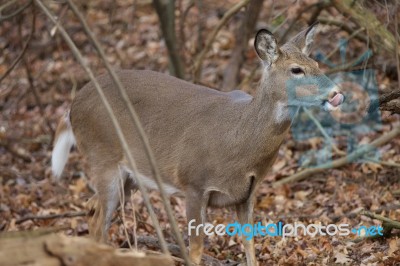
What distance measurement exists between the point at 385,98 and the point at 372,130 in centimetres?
415

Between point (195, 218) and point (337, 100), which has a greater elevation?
point (337, 100)

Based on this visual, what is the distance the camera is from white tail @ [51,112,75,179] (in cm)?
755

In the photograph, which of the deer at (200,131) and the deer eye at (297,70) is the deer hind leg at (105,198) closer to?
the deer at (200,131)

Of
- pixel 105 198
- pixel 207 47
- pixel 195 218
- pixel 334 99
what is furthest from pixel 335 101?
pixel 207 47

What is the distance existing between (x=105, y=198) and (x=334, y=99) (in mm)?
2272

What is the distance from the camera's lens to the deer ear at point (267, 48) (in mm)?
6195

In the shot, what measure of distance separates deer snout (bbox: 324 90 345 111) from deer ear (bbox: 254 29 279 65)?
1.88 ft

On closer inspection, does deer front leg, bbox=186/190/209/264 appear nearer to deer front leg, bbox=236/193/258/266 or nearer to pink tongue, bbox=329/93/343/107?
deer front leg, bbox=236/193/258/266

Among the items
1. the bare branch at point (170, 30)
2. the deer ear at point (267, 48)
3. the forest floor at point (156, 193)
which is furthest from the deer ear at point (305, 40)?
the bare branch at point (170, 30)

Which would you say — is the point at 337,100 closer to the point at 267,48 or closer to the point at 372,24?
the point at 267,48

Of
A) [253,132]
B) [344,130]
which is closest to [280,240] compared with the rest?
[253,132]

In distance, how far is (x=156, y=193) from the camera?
9.27m

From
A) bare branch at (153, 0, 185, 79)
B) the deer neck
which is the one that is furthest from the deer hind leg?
bare branch at (153, 0, 185, 79)

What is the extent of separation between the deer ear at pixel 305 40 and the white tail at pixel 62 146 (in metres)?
2.32
